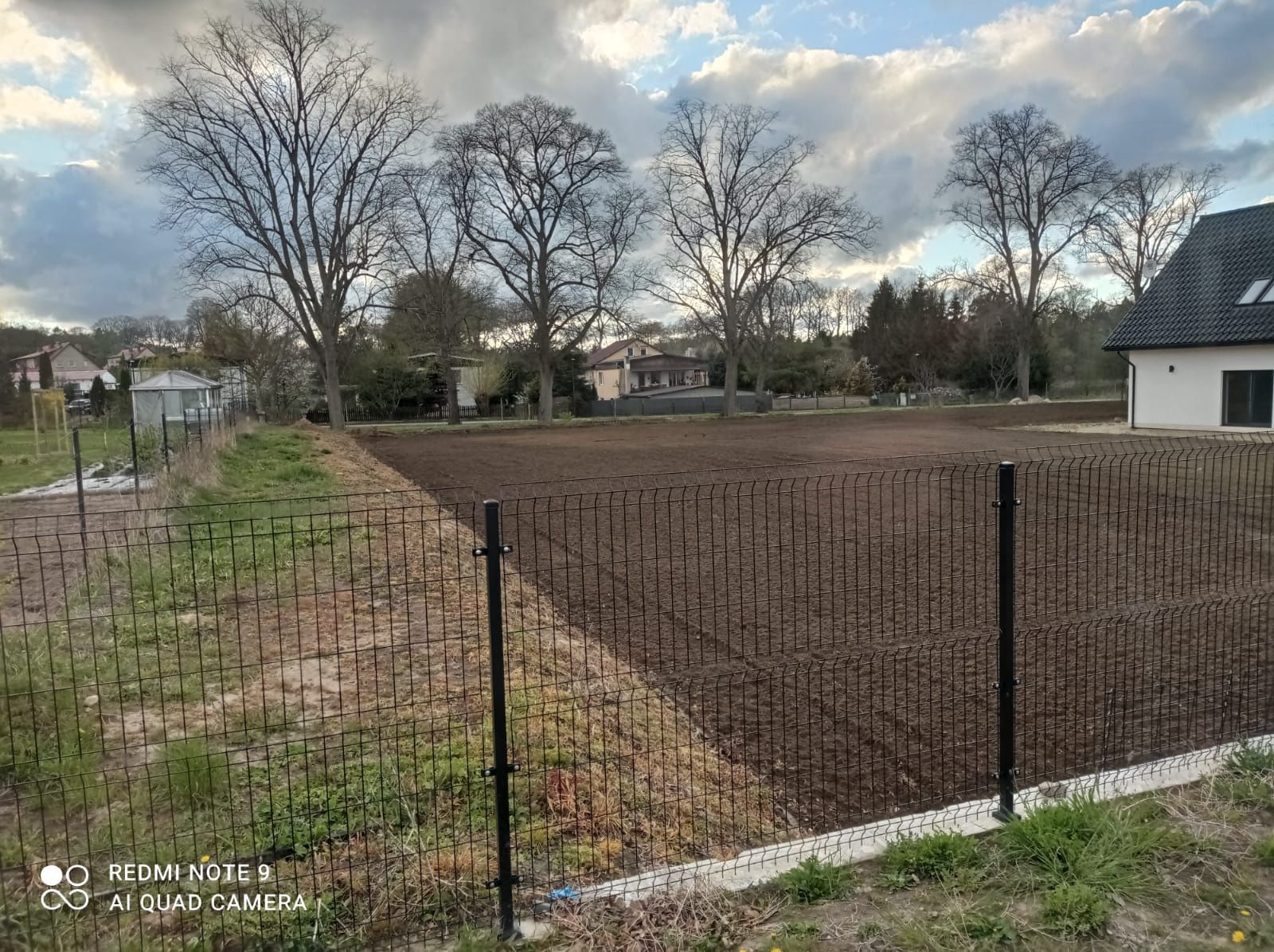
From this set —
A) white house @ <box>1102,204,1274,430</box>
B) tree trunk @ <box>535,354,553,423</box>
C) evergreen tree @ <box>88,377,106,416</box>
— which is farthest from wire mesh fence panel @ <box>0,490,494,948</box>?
tree trunk @ <box>535,354,553,423</box>

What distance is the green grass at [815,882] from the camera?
2.95 metres

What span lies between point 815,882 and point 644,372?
79.0 metres

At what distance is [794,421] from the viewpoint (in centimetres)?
4088

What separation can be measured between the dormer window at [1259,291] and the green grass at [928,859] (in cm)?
2667

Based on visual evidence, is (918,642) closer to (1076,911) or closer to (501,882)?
(1076,911)

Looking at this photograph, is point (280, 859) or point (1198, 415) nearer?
point (280, 859)

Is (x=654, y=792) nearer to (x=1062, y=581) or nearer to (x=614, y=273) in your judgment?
(x=1062, y=581)

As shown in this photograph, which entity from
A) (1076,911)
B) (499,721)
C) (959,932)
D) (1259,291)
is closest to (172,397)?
(499,721)

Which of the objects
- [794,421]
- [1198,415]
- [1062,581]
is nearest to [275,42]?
[794,421]

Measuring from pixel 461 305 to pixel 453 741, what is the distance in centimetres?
4606

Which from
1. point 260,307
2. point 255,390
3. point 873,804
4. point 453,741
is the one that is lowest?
point 873,804

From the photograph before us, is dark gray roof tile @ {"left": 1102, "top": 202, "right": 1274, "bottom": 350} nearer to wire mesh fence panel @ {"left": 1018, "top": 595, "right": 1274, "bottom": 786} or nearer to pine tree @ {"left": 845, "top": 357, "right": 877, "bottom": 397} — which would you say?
wire mesh fence panel @ {"left": 1018, "top": 595, "right": 1274, "bottom": 786}

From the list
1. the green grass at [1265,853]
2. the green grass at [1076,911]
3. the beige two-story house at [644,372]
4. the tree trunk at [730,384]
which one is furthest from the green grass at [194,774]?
the beige two-story house at [644,372]

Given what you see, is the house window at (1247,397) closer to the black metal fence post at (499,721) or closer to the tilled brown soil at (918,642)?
the tilled brown soil at (918,642)
